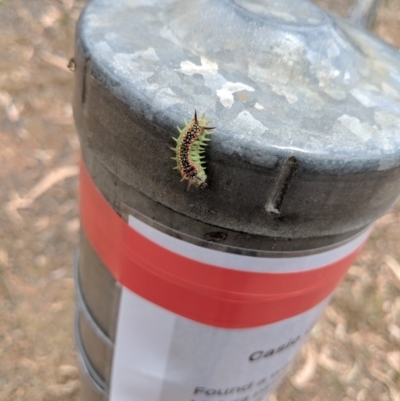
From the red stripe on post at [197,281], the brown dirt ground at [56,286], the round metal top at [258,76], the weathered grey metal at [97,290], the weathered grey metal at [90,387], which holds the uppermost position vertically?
the round metal top at [258,76]

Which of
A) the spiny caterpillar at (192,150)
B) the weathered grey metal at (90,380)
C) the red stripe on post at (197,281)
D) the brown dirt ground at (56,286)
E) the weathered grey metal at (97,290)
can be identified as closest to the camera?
the spiny caterpillar at (192,150)

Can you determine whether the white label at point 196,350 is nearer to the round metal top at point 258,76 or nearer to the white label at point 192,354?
the white label at point 192,354

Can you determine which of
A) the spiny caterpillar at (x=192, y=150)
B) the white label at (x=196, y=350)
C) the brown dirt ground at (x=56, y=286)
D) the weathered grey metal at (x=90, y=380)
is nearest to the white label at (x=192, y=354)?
the white label at (x=196, y=350)

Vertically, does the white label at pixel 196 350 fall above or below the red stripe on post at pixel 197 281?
below

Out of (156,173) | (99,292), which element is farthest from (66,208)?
(156,173)

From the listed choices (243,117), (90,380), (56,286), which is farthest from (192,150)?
(56,286)

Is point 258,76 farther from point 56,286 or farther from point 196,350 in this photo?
point 56,286

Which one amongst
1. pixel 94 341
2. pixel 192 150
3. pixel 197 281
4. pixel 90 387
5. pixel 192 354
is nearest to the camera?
pixel 192 150

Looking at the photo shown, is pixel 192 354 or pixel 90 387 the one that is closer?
pixel 192 354

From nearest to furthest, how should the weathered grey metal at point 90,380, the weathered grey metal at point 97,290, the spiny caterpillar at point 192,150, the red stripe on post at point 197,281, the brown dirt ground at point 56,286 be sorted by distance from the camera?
the spiny caterpillar at point 192,150 → the red stripe on post at point 197,281 → the weathered grey metal at point 97,290 → the weathered grey metal at point 90,380 → the brown dirt ground at point 56,286
